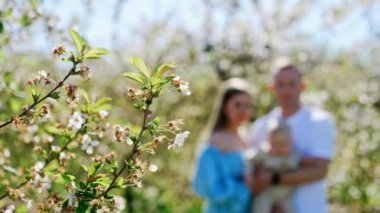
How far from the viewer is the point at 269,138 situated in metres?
4.41

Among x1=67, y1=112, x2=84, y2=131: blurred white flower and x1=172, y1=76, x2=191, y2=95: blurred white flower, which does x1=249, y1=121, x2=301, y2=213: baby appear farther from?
x1=172, y1=76, x2=191, y2=95: blurred white flower

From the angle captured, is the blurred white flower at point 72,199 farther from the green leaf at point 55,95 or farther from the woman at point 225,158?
the woman at point 225,158

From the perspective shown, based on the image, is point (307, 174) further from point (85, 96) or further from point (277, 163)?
point (85, 96)

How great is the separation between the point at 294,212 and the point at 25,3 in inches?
86.0

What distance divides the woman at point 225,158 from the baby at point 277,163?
0.13m

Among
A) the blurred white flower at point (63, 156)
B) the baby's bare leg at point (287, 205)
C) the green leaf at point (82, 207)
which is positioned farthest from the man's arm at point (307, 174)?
the green leaf at point (82, 207)

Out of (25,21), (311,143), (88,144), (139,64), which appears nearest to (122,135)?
(139,64)

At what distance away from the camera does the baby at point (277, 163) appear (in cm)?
432

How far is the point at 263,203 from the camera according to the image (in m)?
4.43

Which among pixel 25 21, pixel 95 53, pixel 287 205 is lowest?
pixel 95 53

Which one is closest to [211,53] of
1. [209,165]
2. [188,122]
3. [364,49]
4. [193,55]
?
[193,55]

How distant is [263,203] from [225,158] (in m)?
0.42

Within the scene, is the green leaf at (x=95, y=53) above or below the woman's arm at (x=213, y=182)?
below

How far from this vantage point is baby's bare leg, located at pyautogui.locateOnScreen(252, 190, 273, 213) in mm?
4410
